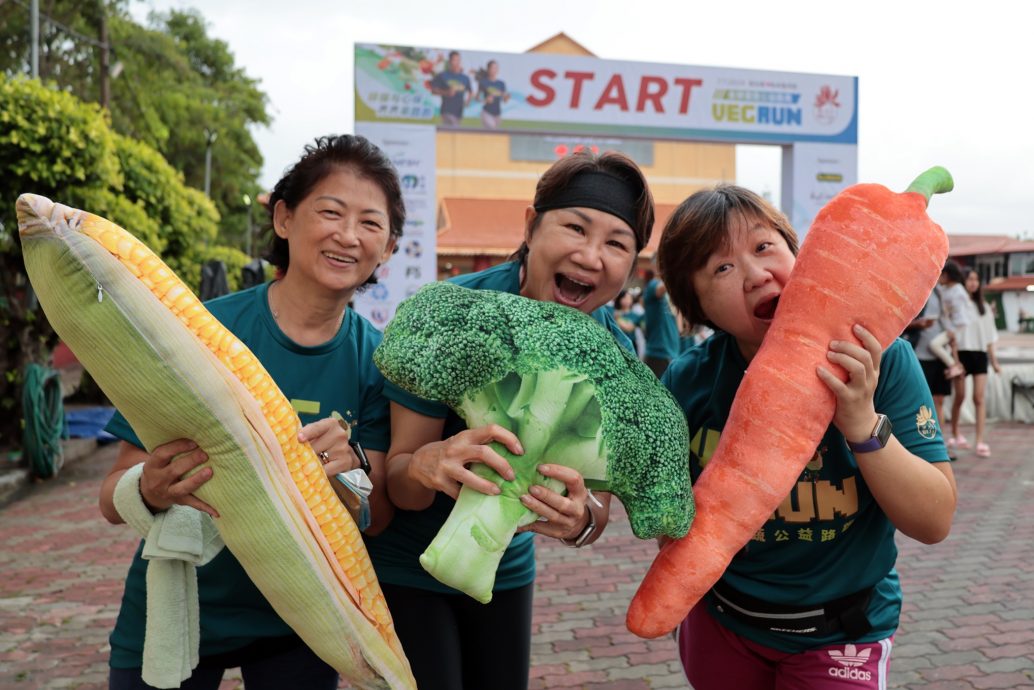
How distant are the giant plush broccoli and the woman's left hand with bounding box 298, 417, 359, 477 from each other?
209 millimetres

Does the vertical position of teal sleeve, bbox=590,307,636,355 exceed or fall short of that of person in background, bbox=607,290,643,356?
it exceeds it

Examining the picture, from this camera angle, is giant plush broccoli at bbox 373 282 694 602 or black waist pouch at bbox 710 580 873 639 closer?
giant plush broccoli at bbox 373 282 694 602

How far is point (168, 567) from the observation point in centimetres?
160

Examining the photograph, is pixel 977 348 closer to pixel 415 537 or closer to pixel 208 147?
pixel 415 537

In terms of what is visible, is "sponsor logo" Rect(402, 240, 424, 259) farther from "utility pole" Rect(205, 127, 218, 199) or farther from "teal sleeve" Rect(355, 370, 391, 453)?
"utility pole" Rect(205, 127, 218, 199)

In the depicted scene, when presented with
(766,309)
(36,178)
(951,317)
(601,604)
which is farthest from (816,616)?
(36,178)

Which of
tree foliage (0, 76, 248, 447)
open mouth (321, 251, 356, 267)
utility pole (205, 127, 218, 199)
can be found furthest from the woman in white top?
utility pole (205, 127, 218, 199)

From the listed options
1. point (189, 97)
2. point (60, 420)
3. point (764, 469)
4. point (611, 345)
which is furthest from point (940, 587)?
point (189, 97)

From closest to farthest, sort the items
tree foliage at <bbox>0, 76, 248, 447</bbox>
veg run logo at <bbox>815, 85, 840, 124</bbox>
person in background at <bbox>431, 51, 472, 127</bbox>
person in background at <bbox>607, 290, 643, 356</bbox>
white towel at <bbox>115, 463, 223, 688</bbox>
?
white towel at <bbox>115, 463, 223, 688</bbox> → tree foliage at <bbox>0, 76, 248, 447</bbox> → person in background at <bbox>431, 51, 472, 127</bbox> → veg run logo at <bbox>815, 85, 840, 124</bbox> → person in background at <bbox>607, 290, 643, 356</bbox>

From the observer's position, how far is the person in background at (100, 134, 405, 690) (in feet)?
5.89

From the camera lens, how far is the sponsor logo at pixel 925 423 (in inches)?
65.5

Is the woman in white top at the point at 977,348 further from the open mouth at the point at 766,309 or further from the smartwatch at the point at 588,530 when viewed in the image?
the smartwatch at the point at 588,530

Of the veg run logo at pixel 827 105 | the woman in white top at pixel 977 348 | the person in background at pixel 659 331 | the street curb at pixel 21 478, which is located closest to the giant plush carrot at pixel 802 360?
the person in background at pixel 659 331

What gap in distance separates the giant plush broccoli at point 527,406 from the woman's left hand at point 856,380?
34cm
